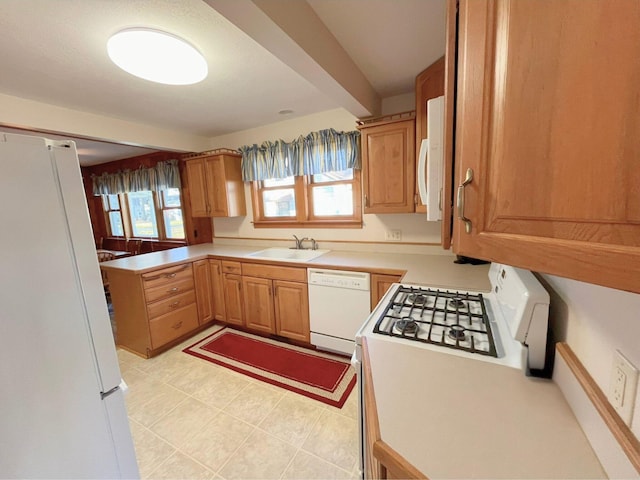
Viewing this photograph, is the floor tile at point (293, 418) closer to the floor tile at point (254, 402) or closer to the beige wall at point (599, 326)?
the floor tile at point (254, 402)

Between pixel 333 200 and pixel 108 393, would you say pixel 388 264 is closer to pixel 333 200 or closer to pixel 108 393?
pixel 333 200

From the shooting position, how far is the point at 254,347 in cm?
262

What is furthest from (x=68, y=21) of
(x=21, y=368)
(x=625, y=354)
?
(x=625, y=354)

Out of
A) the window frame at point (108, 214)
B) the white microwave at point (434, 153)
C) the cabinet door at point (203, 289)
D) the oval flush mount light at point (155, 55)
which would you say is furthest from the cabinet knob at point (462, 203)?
the window frame at point (108, 214)

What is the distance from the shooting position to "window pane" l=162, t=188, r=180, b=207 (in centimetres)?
418

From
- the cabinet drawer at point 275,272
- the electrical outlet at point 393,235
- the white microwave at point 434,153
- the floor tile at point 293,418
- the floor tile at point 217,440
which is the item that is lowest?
the floor tile at point 293,418

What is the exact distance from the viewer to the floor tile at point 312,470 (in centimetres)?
138

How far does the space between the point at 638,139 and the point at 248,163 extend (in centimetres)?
325

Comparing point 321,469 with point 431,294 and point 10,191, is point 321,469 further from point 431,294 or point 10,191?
point 10,191

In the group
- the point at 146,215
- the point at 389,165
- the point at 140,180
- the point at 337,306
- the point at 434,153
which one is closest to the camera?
the point at 434,153

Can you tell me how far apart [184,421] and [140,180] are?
3.91m

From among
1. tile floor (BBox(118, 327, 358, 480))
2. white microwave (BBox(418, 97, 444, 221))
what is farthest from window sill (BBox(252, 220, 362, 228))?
white microwave (BBox(418, 97, 444, 221))

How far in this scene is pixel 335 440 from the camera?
158cm

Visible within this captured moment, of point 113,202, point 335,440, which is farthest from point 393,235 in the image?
point 113,202
